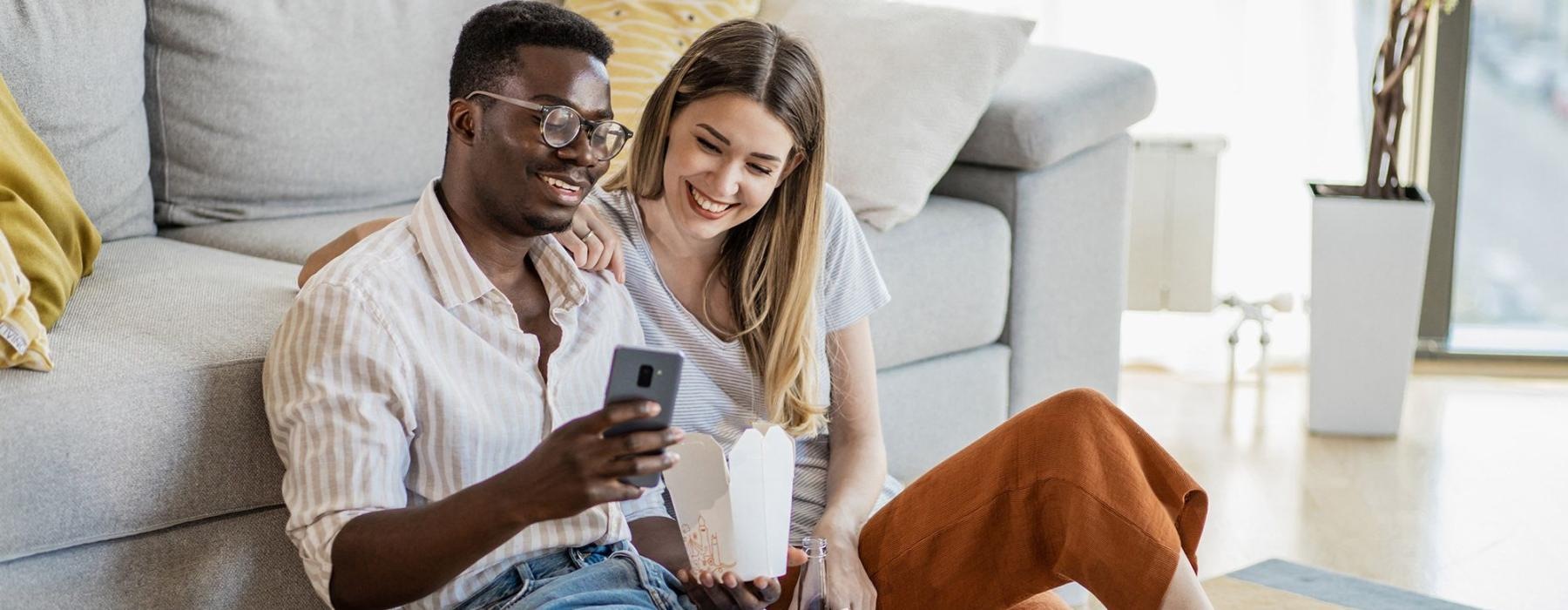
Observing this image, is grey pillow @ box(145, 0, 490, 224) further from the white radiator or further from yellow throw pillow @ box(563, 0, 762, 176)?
Answer: the white radiator

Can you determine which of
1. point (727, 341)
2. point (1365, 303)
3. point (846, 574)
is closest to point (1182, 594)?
point (846, 574)

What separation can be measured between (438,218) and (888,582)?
55 centimetres

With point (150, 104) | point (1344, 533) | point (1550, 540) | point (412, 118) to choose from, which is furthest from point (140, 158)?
point (1550, 540)

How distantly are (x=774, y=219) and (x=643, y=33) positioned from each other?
0.86 m

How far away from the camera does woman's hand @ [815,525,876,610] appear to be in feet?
4.71

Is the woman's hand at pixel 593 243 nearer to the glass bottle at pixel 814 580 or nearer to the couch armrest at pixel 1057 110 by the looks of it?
the glass bottle at pixel 814 580

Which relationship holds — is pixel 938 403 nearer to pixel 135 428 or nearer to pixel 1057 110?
pixel 1057 110

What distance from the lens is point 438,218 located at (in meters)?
1.28

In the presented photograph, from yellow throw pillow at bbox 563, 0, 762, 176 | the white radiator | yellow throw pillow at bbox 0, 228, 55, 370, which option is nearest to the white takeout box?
yellow throw pillow at bbox 0, 228, 55, 370

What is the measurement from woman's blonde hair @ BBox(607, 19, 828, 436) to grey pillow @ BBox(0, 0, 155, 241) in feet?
2.52

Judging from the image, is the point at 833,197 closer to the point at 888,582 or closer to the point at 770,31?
the point at 770,31

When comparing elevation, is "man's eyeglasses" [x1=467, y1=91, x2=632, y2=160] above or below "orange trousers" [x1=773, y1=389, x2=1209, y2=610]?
above

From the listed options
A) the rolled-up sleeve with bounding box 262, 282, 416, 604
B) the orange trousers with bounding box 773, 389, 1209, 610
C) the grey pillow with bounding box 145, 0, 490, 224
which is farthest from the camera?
the grey pillow with bounding box 145, 0, 490, 224

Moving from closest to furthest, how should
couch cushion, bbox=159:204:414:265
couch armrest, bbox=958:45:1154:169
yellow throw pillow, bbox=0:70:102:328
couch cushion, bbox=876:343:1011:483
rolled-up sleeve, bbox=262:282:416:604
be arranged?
rolled-up sleeve, bbox=262:282:416:604 < yellow throw pillow, bbox=0:70:102:328 < couch cushion, bbox=159:204:414:265 < couch cushion, bbox=876:343:1011:483 < couch armrest, bbox=958:45:1154:169
